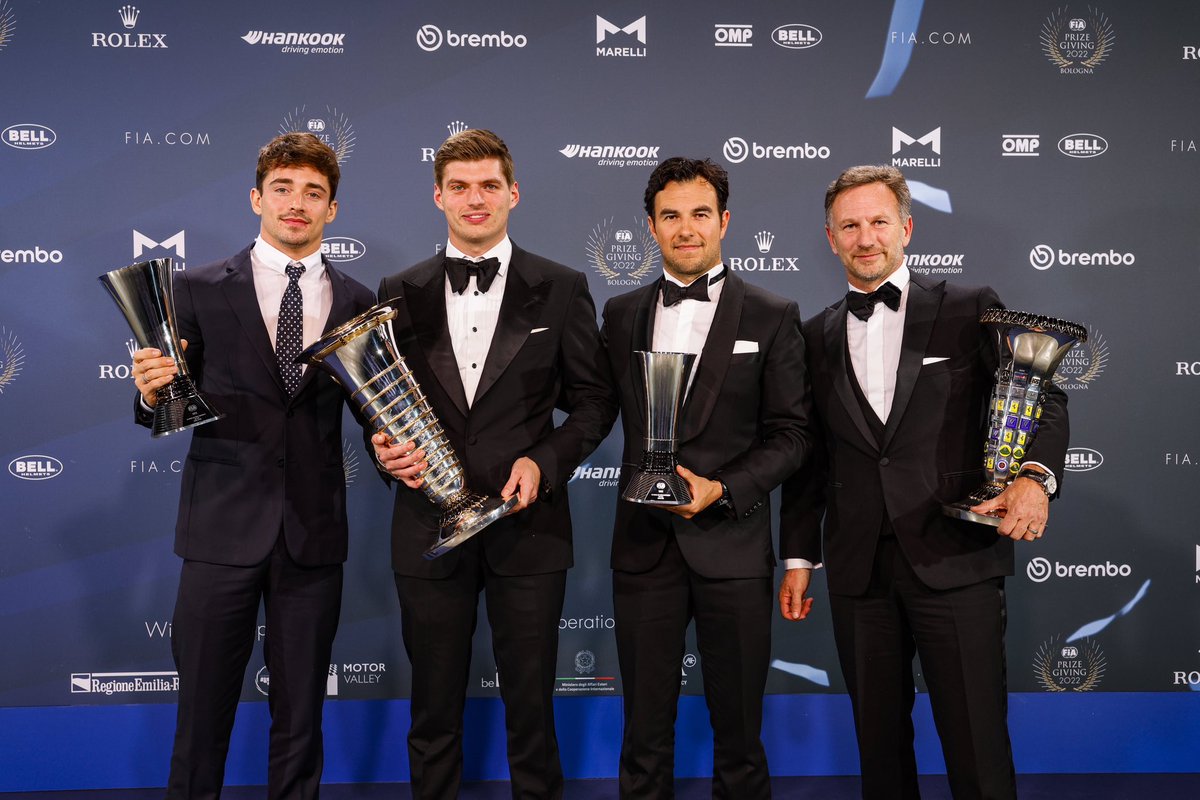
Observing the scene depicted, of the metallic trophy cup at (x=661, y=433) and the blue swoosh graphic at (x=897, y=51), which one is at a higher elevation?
the blue swoosh graphic at (x=897, y=51)

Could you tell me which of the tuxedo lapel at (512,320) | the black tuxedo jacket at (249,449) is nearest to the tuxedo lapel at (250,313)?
the black tuxedo jacket at (249,449)

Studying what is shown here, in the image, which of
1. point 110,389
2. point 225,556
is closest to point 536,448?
point 225,556

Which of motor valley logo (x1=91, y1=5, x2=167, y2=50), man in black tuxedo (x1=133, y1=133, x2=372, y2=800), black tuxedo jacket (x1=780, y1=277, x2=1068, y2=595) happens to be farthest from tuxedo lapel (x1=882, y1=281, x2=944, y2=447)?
motor valley logo (x1=91, y1=5, x2=167, y2=50)

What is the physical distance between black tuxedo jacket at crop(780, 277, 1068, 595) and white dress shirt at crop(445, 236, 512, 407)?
1089 millimetres

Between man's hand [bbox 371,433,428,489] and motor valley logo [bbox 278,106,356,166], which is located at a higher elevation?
motor valley logo [bbox 278,106,356,166]

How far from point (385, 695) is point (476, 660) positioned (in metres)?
0.44

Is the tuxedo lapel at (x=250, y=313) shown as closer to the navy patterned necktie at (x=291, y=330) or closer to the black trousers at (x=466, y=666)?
the navy patterned necktie at (x=291, y=330)

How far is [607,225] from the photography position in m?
4.05

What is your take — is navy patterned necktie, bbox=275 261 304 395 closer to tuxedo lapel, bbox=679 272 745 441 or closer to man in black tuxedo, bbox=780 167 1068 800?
tuxedo lapel, bbox=679 272 745 441

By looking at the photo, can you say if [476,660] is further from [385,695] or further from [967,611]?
[967,611]

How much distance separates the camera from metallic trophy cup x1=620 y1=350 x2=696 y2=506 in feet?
8.12

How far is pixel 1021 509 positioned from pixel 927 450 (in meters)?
0.33

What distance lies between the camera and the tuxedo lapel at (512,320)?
2.74 meters

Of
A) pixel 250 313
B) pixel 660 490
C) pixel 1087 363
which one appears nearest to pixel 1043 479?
pixel 660 490
